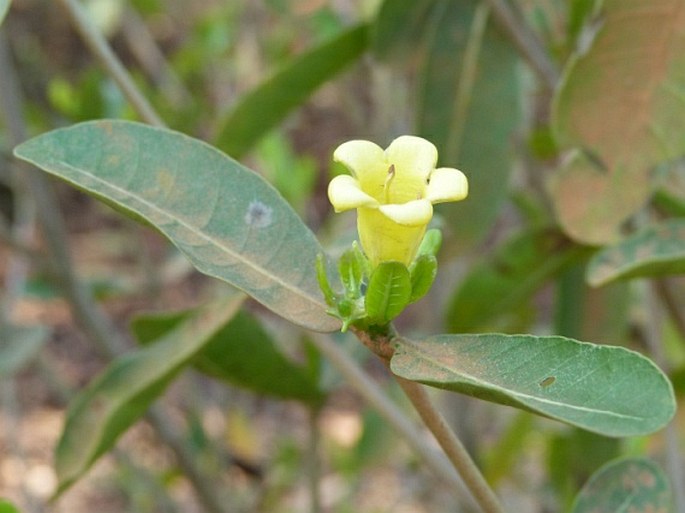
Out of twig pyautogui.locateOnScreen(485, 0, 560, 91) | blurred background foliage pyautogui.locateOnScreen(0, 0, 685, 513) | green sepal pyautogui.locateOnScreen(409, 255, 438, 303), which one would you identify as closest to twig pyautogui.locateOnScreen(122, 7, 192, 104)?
blurred background foliage pyautogui.locateOnScreen(0, 0, 685, 513)

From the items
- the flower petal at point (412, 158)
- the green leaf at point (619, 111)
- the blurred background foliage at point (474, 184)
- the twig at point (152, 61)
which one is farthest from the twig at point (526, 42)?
the twig at point (152, 61)

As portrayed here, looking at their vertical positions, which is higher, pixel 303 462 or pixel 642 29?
pixel 642 29

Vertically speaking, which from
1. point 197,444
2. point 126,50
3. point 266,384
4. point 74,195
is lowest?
point 74,195

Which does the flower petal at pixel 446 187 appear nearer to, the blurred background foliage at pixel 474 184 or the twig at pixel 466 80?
the blurred background foliage at pixel 474 184

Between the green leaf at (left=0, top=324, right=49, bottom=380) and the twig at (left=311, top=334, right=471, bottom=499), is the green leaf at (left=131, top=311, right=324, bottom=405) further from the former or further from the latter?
the green leaf at (left=0, top=324, right=49, bottom=380)

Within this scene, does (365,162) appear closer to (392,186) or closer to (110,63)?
(392,186)

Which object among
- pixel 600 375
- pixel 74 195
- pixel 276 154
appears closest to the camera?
pixel 600 375

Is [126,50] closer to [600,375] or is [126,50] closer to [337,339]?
[337,339]

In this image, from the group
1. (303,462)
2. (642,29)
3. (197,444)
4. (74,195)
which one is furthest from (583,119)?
(74,195)
